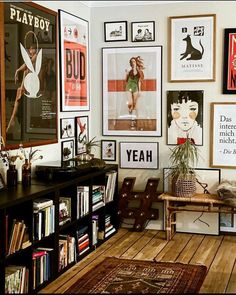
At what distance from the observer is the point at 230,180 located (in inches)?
216

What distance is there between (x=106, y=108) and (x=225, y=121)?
134 centimetres

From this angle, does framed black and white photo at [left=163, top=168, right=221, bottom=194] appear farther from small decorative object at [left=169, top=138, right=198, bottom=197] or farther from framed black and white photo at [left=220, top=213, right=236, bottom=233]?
framed black and white photo at [left=220, top=213, right=236, bottom=233]

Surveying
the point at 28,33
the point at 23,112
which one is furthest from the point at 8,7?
the point at 23,112

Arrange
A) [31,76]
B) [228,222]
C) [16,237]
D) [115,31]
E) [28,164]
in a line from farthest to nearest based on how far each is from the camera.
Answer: [115,31] < [228,222] < [31,76] < [28,164] < [16,237]

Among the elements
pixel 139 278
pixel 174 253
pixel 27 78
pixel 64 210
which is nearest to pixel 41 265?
pixel 64 210

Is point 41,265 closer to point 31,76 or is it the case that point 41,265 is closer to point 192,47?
point 31,76

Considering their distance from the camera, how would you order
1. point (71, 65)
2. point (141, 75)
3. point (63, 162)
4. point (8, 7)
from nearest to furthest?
point (8, 7) < point (63, 162) < point (71, 65) < point (141, 75)

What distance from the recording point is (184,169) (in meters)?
A: 5.31

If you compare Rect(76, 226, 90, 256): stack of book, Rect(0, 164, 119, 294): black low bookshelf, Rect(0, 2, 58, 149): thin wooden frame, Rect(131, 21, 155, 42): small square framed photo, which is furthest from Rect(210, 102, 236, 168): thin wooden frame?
Rect(0, 2, 58, 149): thin wooden frame

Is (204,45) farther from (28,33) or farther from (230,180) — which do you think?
(28,33)

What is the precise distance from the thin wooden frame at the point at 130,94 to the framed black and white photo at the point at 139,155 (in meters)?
0.12

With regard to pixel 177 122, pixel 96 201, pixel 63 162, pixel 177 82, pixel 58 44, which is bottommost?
pixel 96 201

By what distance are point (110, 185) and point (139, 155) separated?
0.55 m

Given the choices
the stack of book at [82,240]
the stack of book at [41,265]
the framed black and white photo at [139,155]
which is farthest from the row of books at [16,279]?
the framed black and white photo at [139,155]
